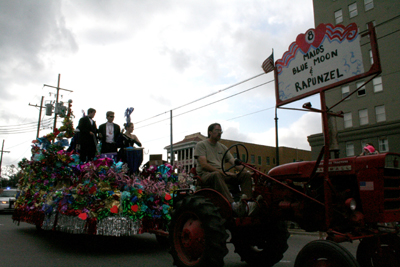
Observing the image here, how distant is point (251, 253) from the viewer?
451 cm

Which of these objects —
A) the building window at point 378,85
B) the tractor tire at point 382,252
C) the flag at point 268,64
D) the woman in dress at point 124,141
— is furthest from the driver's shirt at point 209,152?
the building window at point 378,85

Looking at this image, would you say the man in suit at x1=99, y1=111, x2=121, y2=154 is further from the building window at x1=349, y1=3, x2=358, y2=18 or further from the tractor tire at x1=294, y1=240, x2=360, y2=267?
the building window at x1=349, y1=3, x2=358, y2=18

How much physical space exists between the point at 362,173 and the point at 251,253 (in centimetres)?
210

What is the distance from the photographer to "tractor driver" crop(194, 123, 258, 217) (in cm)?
395

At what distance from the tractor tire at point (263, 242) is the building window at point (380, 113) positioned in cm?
2378

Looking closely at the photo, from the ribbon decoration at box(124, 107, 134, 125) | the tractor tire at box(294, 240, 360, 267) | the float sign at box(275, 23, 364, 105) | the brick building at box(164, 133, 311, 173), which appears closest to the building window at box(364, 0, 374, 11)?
the brick building at box(164, 133, 311, 173)

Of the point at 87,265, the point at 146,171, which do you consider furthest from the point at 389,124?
the point at 87,265

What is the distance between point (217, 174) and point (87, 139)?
4098 mm

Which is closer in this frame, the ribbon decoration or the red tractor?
the red tractor

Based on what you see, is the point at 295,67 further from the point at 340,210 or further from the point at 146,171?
the point at 146,171

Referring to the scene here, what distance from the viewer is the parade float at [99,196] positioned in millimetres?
5051

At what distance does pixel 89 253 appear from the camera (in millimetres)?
5363

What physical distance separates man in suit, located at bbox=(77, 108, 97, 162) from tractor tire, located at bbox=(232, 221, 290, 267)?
403 centimetres

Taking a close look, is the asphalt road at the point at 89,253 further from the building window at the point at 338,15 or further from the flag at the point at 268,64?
the building window at the point at 338,15
